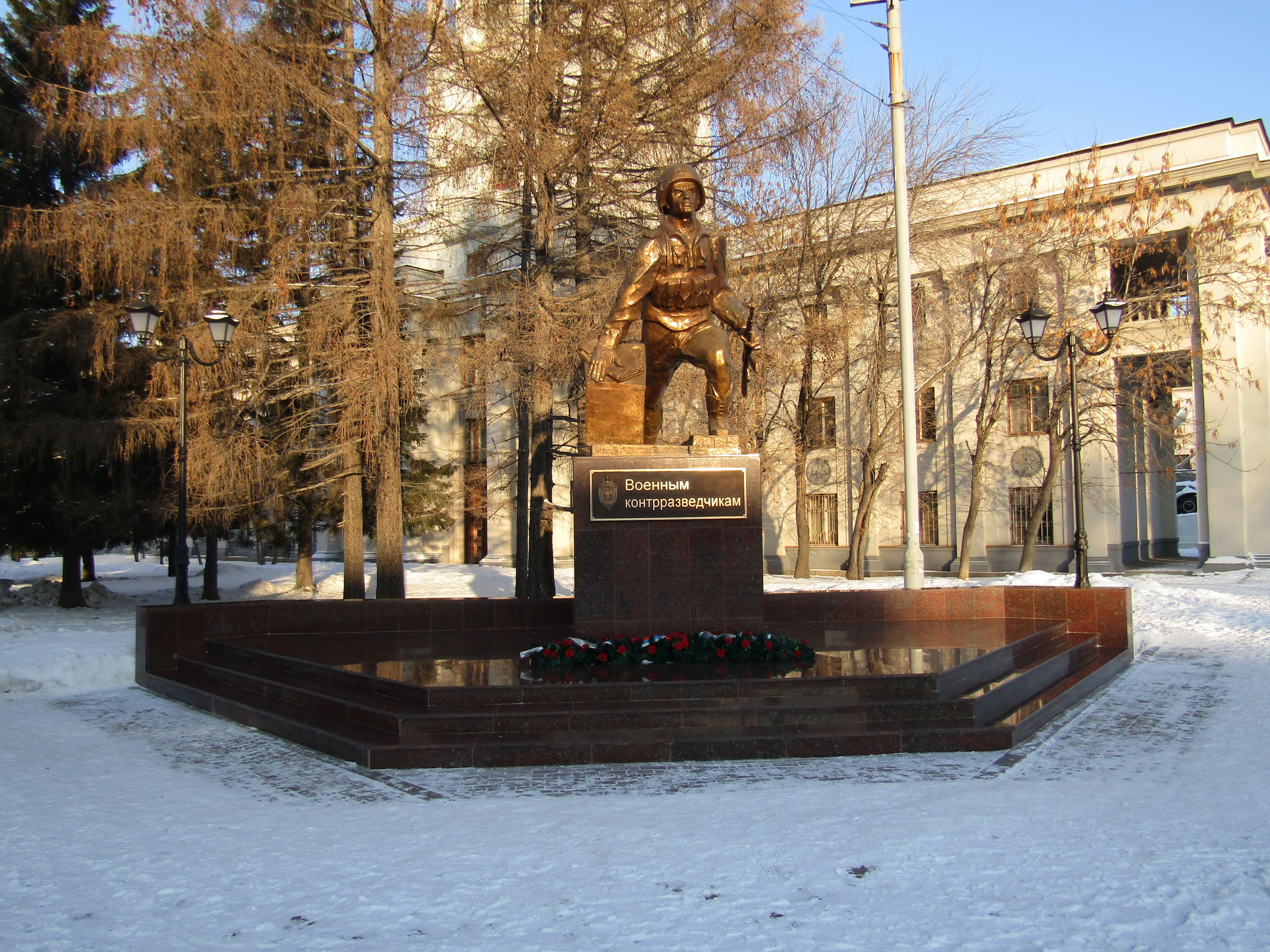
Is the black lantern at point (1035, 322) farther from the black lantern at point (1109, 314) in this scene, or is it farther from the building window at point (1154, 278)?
the building window at point (1154, 278)

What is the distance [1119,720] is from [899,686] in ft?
7.19

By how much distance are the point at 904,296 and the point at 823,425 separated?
1654 cm

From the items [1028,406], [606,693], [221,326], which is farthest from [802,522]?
[606,693]

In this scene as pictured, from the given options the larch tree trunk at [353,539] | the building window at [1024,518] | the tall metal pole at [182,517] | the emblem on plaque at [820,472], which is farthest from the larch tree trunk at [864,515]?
the tall metal pole at [182,517]

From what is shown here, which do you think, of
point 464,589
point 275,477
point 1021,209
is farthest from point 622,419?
point 1021,209

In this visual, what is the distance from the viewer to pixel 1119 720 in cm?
816

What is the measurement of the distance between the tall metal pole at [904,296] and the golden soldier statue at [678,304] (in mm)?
6015

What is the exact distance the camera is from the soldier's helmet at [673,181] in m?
8.97

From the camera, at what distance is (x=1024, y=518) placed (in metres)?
29.2

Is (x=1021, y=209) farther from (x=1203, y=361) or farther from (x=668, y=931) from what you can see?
(x=668, y=931)

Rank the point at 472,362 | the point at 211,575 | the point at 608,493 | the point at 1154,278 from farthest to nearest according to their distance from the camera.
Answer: the point at 1154,278
the point at 211,575
the point at 472,362
the point at 608,493

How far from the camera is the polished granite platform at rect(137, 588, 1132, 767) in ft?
22.6

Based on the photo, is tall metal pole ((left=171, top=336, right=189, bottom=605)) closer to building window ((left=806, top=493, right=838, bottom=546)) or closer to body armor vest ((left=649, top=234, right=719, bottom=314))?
body armor vest ((left=649, top=234, right=719, bottom=314))

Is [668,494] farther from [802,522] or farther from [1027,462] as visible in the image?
[1027,462]
